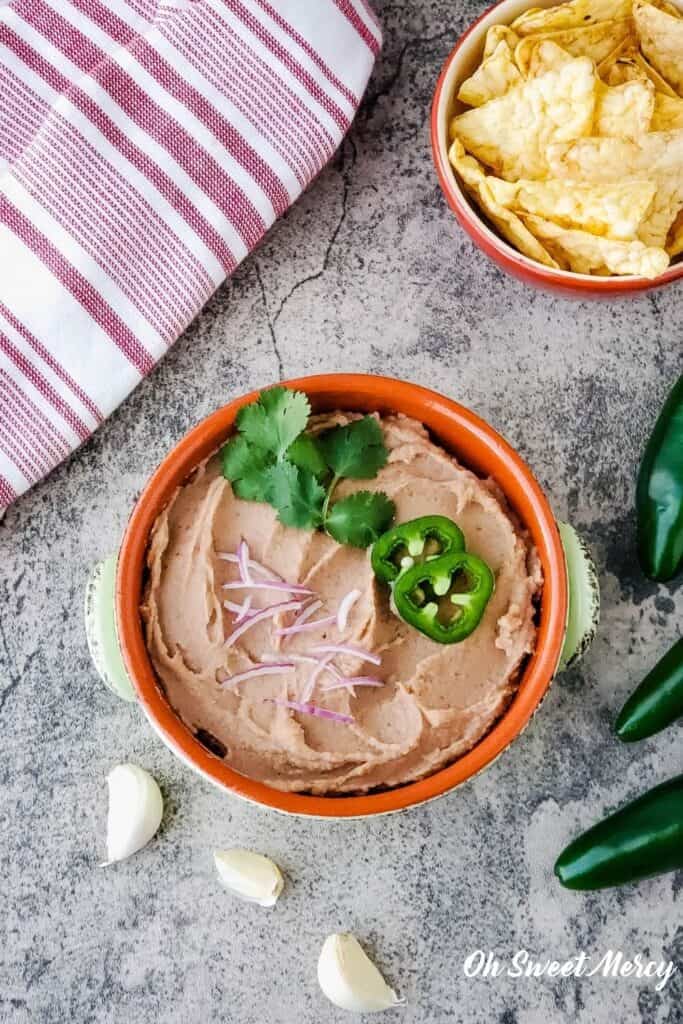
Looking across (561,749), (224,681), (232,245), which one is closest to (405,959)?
(561,749)

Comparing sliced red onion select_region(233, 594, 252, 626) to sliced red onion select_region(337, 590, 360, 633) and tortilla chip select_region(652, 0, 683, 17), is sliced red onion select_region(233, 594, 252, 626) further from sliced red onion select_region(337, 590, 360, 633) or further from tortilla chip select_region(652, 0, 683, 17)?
tortilla chip select_region(652, 0, 683, 17)

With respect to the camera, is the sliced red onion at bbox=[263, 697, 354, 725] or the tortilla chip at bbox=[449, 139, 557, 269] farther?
the tortilla chip at bbox=[449, 139, 557, 269]

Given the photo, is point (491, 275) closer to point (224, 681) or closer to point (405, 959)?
point (224, 681)

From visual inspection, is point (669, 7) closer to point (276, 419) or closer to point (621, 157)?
point (621, 157)

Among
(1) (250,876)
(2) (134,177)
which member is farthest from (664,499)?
(2) (134,177)

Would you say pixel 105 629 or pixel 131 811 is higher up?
pixel 105 629

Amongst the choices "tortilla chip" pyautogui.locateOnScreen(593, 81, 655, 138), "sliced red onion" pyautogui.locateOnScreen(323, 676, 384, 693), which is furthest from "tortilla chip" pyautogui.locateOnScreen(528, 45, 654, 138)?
"sliced red onion" pyautogui.locateOnScreen(323, 676, 384, 693)
